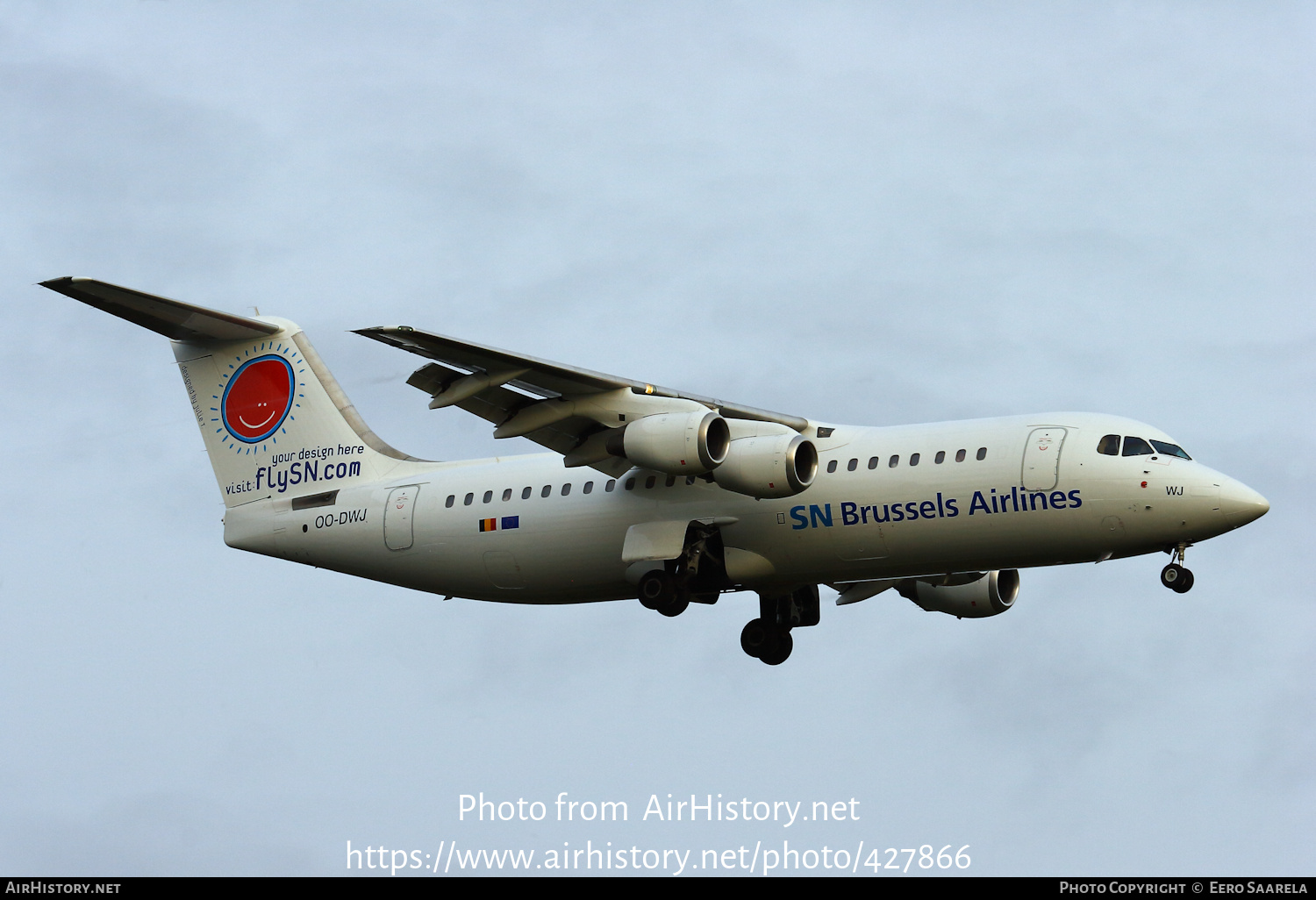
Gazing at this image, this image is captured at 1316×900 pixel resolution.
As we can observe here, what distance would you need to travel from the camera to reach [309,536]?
22203 mm

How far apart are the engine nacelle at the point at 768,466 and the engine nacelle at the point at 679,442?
185 millimetres

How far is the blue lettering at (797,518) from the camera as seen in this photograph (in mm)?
19438

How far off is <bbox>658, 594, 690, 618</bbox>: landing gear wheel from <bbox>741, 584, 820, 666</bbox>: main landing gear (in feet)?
7.46

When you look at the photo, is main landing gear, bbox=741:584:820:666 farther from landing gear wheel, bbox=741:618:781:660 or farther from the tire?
the tire

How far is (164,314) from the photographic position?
72.4 ft

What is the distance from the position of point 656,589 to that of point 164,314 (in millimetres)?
7698

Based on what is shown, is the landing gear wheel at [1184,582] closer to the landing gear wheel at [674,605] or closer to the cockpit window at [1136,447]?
the cockpit window at [1136,447]

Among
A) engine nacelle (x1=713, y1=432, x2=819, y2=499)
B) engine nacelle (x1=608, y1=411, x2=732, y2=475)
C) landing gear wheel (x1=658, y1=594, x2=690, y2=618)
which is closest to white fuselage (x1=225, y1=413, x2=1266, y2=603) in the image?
landing gear wheel (x1=658, y1=594, x2=690, y2=618)

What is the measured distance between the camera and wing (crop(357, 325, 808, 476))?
18.6 meters

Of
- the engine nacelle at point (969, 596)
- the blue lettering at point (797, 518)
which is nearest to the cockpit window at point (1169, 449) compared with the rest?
the blue lettering at point (797, 518)

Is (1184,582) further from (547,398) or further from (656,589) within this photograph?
(547,398)

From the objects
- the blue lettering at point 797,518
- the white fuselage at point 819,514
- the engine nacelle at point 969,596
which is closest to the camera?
the white fuselage at point 819,514

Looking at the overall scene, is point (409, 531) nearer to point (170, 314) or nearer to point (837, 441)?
point (170, 314)

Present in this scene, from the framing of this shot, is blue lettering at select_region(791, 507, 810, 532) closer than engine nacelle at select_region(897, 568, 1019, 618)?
Yes
